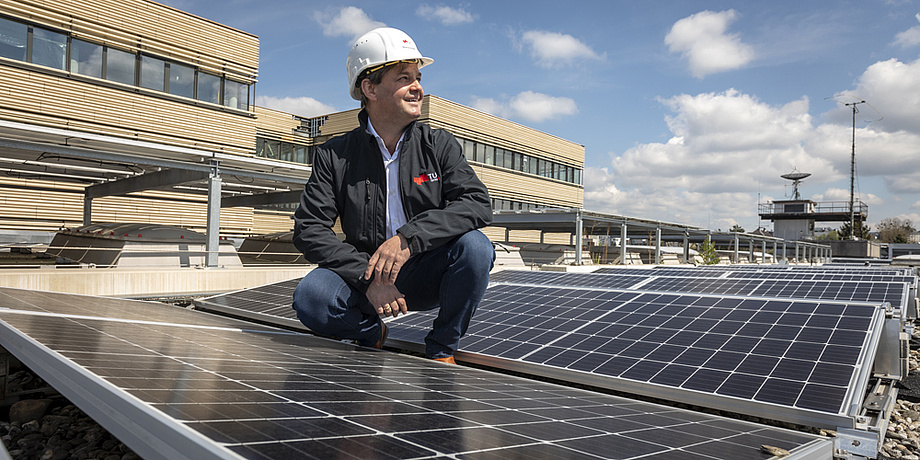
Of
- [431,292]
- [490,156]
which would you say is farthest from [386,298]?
[490,156]

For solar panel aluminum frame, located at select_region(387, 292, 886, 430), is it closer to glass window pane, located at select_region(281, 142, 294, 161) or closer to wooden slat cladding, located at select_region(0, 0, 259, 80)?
wooden slat cladding, located at select_region(0, 0, 259, 80)

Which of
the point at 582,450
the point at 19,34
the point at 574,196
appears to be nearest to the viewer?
the point at 582,450

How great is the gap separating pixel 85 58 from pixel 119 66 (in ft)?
3.72

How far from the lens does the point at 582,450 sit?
146 centimetres

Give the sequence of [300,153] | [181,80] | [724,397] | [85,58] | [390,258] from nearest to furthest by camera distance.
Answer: [724,397] → [390,258] → [85,58] → [181,80] → [300,153]

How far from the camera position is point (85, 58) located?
69.8 feet

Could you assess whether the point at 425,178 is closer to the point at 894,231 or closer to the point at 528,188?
the point at 528,188

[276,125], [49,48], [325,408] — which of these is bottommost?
[325,408]

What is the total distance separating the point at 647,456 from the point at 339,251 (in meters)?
2.18

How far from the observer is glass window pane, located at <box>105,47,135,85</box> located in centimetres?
2175

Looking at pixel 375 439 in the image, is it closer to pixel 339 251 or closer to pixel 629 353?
pixel 339 251

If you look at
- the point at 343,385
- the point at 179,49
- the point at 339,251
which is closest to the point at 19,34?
the point at 179,49

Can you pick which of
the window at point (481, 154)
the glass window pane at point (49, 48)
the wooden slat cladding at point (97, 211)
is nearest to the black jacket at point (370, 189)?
the wooden slat cladding at point (97, 211)

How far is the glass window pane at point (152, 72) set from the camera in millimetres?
22766
